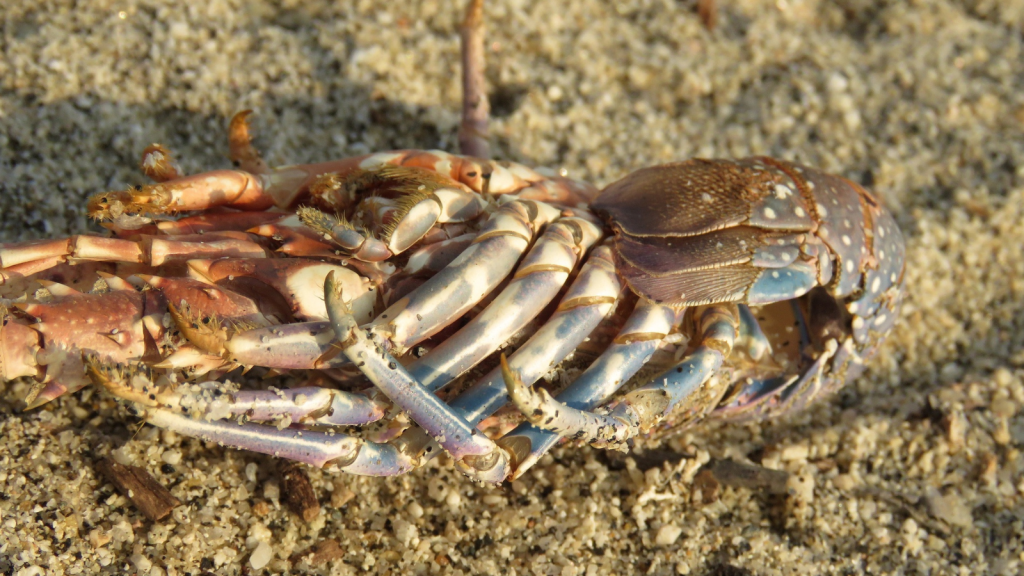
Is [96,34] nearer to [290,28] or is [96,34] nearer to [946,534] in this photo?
[290,28]

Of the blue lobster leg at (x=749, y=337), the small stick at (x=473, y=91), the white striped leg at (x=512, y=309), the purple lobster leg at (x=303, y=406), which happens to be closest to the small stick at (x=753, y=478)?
the blue lobster leg at (x=749, y=337)

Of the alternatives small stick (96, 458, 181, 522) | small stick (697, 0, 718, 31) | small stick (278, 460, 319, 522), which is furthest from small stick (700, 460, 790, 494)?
small stick (697, 0, 718, 31)

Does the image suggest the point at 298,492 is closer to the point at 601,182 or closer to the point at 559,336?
the point at 559,336

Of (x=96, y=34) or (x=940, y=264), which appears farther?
(x=940, y=264)

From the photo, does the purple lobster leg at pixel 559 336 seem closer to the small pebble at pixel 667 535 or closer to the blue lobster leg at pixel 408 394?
the blue lobster leg at pixel 408 394

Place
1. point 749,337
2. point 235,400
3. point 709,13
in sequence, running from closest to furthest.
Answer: point 235,400
point 749,337
point 709,13

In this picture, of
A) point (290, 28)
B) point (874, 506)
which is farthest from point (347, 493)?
point (290, 28)

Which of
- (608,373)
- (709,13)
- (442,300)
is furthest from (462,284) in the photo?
(709,13)
